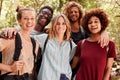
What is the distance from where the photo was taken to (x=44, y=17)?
5.05 meters

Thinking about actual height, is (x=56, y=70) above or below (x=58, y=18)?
below

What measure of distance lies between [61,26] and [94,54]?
0.63m

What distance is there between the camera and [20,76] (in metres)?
3.81

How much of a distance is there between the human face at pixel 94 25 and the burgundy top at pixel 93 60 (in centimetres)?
18

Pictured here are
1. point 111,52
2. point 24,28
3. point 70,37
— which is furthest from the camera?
point 70,37

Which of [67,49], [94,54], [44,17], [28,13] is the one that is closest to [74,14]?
[44,17]

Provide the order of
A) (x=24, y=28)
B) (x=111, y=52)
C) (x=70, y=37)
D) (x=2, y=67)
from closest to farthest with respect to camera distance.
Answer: (x=2, y=67)
(x=24, y=28)
(x=111, y=52)
(x=70, y=37)

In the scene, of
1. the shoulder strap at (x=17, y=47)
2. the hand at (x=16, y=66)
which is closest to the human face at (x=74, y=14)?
the shoulder strap at (x=17, y=47)

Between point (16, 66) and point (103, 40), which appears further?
point (103, 40)

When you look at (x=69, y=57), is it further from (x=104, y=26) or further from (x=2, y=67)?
(x=2, y=67)

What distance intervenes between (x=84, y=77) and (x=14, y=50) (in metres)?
1.18

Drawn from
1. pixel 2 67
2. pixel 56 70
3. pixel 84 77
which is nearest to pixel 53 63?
pixel 56 70

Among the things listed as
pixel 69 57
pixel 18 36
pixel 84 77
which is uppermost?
pixel 18 36

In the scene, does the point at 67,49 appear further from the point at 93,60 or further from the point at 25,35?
the point at 25,35
